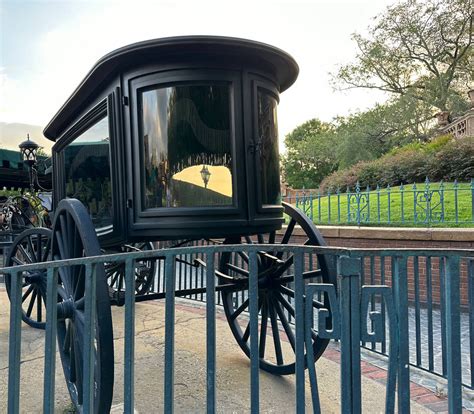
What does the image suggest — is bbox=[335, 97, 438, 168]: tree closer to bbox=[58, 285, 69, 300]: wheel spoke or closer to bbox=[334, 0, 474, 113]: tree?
bbox=[334, 0, 474, 113]: tree

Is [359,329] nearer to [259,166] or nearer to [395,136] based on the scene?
[259,166]

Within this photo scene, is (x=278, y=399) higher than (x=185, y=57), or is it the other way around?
(x=185, y=57)

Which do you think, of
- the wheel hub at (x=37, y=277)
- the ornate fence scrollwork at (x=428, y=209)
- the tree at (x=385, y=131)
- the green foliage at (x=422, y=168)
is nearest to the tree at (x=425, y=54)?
the tree at (x=385, y=131)

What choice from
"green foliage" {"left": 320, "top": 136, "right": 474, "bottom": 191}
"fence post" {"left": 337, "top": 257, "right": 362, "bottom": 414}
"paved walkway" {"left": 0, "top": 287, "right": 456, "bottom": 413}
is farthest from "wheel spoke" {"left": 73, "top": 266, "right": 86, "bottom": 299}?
"green foliage" {"left": 320, "top": 136, "right": 474, "bottom": 191}

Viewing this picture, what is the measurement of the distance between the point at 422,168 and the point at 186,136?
1052 cm

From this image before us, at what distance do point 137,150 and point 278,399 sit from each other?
76.5 inches

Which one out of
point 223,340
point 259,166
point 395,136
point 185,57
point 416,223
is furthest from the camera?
point 395,136

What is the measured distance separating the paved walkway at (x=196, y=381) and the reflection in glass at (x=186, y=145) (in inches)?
55.7

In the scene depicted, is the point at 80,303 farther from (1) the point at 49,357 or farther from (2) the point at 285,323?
(2) the point at 285,323

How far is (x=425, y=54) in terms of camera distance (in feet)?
65.5

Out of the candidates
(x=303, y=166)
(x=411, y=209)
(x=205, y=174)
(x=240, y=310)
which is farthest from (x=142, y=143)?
(x=303, y=166)

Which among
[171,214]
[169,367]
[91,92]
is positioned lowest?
[169,367]

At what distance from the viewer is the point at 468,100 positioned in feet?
63.3

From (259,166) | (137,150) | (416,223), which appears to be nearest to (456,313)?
(259,166)
